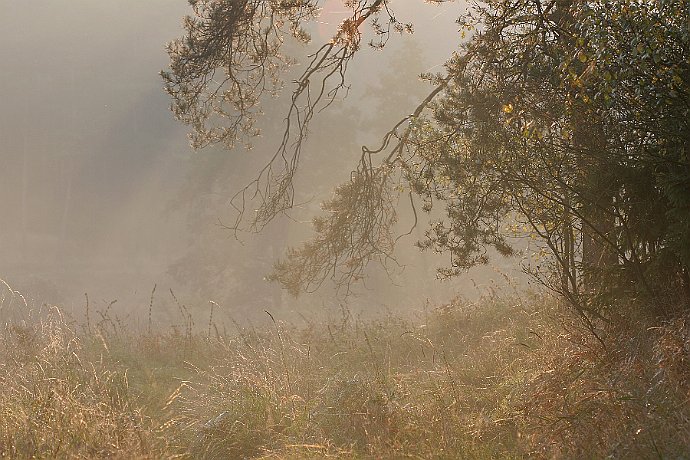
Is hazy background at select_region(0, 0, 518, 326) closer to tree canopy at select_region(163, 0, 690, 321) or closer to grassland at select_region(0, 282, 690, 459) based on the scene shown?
tree canopy at select_region(163, 0, 690, 321)

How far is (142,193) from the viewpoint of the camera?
3978 cm

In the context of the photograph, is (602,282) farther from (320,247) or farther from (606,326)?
(320,247)

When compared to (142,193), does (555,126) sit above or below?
below

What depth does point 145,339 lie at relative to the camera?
11461 mm

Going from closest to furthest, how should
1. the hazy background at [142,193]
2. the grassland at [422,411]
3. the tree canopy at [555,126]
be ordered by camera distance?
the grassland at [422,411], the tree canopy at [555,126], the hazy background at [142,193]

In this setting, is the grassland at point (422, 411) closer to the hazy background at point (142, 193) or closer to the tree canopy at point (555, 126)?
the tree canopy at point (555, 126)

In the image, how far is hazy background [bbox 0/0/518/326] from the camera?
32.0 m

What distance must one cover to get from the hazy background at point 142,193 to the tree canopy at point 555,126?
62.6 ft

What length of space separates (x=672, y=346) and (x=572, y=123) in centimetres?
203

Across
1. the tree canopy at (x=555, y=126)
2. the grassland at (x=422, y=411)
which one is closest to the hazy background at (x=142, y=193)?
the tree canopy at (x=555, y=126)

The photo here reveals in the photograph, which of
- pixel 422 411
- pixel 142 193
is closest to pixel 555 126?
pixel 422 411

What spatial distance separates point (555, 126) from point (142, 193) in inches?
1462

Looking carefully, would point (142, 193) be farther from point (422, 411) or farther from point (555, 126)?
point (555, 126)

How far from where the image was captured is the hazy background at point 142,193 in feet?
105
